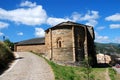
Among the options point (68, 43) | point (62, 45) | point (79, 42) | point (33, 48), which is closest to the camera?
point (68, 43)

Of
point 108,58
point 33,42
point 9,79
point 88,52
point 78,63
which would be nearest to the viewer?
point 9,79

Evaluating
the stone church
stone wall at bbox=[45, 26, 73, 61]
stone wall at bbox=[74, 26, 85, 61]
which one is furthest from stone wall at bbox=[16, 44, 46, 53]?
stone wall at bbox=[74, 26, 85, 61]

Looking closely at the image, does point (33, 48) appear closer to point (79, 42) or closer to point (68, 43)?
point (68, 43)

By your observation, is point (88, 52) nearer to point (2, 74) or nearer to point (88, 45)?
point (88, 45)

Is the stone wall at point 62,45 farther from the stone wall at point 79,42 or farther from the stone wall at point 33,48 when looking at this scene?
the stone wall at point 33,48

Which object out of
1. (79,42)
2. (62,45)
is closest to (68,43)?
(62,45)

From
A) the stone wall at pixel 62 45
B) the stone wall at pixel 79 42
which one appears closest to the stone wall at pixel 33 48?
the stone wall at pixel 62 45

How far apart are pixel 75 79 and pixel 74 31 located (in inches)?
529

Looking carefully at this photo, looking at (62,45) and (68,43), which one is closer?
(68,43)

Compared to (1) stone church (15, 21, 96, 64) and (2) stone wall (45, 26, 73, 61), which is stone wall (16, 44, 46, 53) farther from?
(2) stone wall (45, 26, 73, 61)

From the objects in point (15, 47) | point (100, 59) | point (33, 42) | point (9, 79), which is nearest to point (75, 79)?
point (9, 79)

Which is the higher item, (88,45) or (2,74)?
(88,45)

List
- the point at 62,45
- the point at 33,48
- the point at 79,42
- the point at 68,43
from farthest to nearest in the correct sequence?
the point at 33,48, the point at 79,42, the point at 62,45, the point at 68,43

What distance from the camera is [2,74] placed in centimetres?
2406
